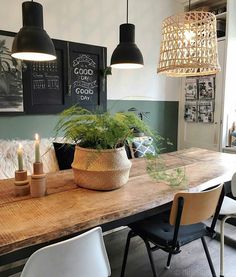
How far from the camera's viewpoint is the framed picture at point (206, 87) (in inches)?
148

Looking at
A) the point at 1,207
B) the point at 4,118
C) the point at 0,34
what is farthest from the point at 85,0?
the point at 1,207

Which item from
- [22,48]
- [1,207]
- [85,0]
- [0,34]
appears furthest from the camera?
[85,0]

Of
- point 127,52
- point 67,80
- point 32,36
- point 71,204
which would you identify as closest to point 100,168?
point 71,204

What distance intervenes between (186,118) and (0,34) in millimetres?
2903

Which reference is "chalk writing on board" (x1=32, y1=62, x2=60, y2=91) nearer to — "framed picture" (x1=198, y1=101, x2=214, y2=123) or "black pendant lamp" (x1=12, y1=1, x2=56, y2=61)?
"black pendant lamp" (x1=12, y1=1, x2=56, y2=61)

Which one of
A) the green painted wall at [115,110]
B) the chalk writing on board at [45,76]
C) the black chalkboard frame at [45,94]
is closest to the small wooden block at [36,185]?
the green painted wall at [115,110]

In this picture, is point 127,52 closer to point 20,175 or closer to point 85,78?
point 85,78

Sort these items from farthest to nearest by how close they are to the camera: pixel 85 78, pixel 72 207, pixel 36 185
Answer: pixel 85 78 → pixel 36 185 → pixel 72 207

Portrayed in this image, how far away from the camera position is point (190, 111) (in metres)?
4.14

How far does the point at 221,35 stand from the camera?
12.0 ft

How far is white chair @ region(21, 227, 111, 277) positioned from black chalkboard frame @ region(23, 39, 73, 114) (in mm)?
2183

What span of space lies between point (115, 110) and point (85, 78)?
630 mm

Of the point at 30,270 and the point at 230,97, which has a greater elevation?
the point at 230,97

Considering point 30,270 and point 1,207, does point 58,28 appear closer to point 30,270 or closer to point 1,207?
point 1,207
